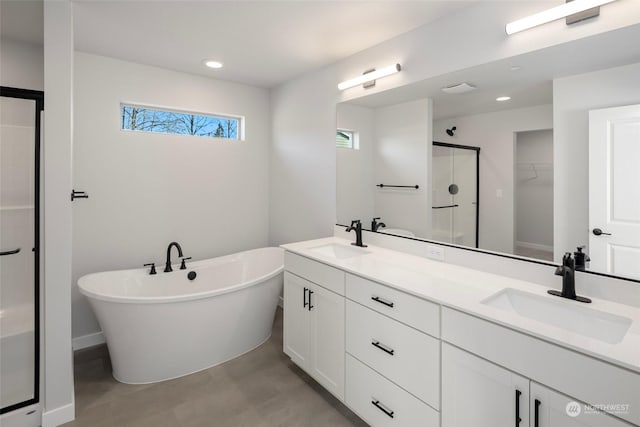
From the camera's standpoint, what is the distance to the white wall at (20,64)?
7.93 ft

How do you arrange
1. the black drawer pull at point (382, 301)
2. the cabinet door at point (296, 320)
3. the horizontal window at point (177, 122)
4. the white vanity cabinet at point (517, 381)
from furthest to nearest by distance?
1. the horizontal window at point (177, 122)
2. the cabinet door at point (296, 320)
3. the black drawer pull at point (382, 301)
4. the white vanity cabinet at point (517, 381)

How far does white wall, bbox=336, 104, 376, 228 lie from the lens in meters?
2.74

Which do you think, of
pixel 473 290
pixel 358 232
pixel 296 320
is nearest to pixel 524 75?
pixel 473 290

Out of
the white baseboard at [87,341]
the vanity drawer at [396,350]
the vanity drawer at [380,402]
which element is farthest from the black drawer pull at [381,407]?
the white baseboard at [87,341]

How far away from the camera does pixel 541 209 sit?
1.72 metres

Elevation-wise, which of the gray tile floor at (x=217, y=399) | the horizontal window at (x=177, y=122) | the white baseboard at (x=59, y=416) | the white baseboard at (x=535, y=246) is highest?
the horizontal window at (x=177, y=122)

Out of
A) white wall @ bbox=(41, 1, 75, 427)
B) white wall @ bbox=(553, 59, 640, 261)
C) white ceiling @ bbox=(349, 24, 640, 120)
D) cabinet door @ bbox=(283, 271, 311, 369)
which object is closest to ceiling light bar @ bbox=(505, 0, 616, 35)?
white ceiling @ bbox=(349, 24, 640, 120)

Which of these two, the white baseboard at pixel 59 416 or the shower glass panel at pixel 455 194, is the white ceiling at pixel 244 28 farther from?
the white baseboard at pixel 59 416

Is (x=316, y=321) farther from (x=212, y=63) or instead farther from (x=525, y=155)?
(x=212, y=63)

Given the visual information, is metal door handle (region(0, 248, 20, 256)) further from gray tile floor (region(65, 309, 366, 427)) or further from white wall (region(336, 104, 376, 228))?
white wall (region(336, 104, 376, 228))

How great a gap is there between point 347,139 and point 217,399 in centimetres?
225

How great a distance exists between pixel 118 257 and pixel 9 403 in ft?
4.23

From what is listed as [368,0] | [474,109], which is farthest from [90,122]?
[474,109]

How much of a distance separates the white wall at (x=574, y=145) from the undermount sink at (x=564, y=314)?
32cm
